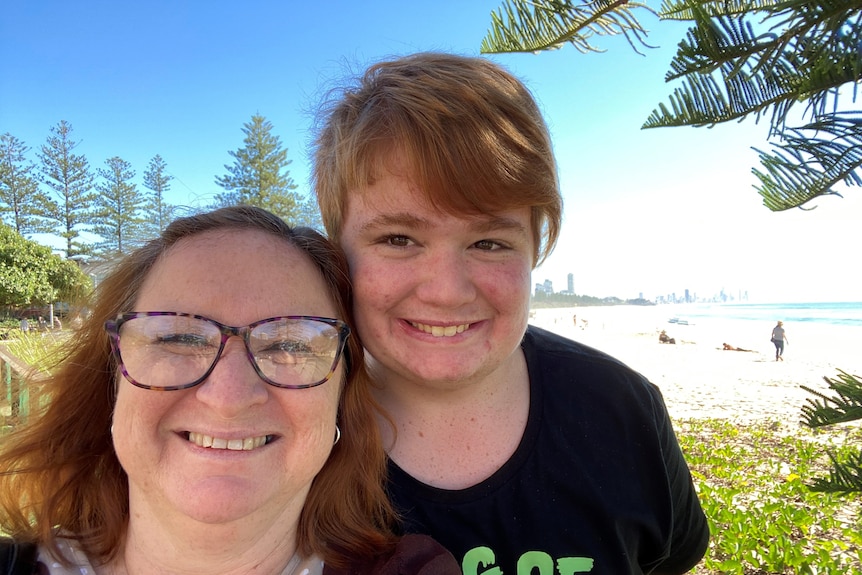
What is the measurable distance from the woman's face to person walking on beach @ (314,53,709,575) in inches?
9.6

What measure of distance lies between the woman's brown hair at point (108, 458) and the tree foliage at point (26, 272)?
26.4m

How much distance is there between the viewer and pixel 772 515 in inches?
123

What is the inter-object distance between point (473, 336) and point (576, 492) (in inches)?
20.8

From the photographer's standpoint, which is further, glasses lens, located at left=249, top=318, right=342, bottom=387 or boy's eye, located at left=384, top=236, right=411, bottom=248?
boy's eye, located at left=384, top=236, right=411, bottom=248

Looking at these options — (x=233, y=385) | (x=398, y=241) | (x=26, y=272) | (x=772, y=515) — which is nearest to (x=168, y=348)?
(x=233, y=385)

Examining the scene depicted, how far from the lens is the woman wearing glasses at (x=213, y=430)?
1024 mm

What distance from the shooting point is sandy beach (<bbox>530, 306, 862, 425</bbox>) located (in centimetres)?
1133

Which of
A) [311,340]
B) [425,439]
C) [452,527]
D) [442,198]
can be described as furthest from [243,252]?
[452,527]

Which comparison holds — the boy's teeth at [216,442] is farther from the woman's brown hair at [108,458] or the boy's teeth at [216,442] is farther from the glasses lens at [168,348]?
the woman's brown hair at [108,458]

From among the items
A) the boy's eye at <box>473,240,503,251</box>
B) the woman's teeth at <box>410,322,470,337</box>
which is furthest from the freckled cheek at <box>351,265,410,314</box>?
the boy's eye at <box>473,240,503,251</box>

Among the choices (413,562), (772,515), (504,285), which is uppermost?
(504,285)

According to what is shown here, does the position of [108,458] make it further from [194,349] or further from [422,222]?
[422,222]

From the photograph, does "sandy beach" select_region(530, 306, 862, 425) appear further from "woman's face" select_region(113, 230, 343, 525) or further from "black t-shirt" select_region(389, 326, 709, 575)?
"woman's face" select_region(113, 230, 343, 525)

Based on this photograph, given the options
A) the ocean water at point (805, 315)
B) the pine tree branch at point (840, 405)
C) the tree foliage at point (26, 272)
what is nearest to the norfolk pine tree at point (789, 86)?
the pine tree branch at point (840, 405)
